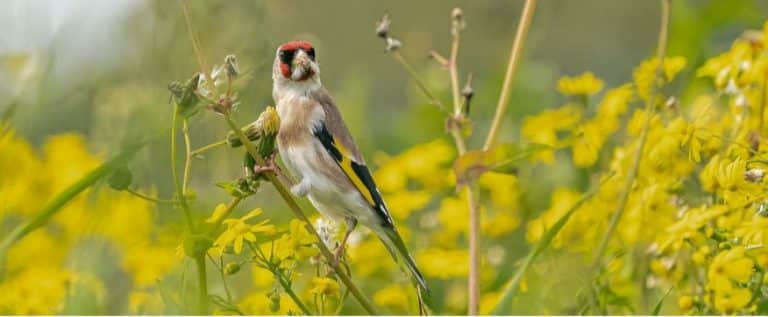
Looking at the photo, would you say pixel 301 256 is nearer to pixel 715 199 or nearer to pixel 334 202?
pixel 334 202

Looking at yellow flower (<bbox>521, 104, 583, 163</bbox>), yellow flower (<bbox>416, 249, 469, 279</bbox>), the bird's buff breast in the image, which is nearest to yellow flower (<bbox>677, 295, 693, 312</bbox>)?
the bird's buff breast

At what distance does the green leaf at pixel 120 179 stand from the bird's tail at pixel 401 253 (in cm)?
41

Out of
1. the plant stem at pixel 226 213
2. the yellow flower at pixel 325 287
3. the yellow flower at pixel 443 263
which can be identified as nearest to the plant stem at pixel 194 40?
the plant stem at pixel 226 213

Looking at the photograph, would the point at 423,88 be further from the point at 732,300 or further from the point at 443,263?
the point at 443,263

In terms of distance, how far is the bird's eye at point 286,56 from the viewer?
1970 millimetres

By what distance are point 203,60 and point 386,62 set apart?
18.5ft

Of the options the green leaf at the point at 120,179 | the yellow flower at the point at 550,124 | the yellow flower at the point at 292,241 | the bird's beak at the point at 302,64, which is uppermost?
the bird's beak at the point at 302,64

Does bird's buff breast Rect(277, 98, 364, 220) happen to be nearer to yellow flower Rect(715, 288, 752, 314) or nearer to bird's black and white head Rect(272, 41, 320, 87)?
bird's black and white head Rect(272, 41, 320, 87)

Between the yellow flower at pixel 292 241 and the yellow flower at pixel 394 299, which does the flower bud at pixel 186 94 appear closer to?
the yellow flower at pixel 292 241

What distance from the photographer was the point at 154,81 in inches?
79.8

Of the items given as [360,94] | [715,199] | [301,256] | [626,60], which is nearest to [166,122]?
[301,256]

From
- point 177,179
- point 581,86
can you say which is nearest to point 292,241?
point 177,179

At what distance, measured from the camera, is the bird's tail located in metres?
1.89

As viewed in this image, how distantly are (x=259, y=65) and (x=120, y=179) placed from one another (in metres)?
0.19
